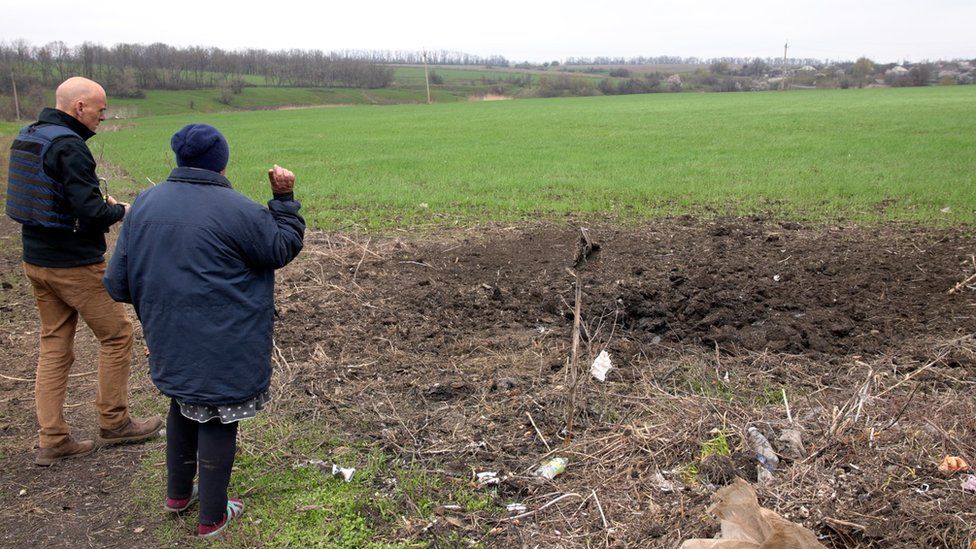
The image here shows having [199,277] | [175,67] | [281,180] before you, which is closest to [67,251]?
[199,277]

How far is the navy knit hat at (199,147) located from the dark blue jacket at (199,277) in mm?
45

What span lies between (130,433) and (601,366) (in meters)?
3.21

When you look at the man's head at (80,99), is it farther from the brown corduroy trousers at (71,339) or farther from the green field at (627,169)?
the green field at (627,169)

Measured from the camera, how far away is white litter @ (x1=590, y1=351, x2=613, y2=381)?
5320 millimetres

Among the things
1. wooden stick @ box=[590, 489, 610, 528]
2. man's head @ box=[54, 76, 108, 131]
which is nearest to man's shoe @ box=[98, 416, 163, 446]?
man's head @ box=[54, 76, 108, 131]

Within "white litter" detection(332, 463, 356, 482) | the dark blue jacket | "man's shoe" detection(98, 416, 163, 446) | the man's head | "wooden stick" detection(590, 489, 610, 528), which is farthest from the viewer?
"man's shoe" detection(98, 416, 163, 446)

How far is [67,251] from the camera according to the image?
14.7 feet

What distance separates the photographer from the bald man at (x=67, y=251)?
14.2ft

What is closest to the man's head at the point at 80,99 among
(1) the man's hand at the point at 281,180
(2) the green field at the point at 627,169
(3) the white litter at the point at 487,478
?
(1) the man's hand at the point at 281,180

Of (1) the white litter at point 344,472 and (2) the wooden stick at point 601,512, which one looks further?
(1) the white litter at point 344,472

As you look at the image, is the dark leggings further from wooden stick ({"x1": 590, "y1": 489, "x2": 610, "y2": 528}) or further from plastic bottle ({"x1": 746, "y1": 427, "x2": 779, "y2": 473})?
plastic bottle ({"x1": 746, "y1": 427, "x2": 779, "y2": 473})

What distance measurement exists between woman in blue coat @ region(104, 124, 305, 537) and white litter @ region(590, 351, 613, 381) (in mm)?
2466

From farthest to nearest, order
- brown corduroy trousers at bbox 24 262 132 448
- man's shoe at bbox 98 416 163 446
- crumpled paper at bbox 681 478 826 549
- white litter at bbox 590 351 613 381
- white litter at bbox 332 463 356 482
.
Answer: white litter at bbox 590 351 613 381 → man's shoe at bbox 98 416 163 446 → brown corduroy trousers at bbox 24 262 132 448 → white litter at bbox 332 463 356 482 → crumpled paper at bbox 681 478 826 549

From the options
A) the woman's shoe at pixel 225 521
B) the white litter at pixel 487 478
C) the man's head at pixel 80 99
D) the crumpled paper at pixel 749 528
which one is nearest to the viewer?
the crumpled paper at pixel 749 528
